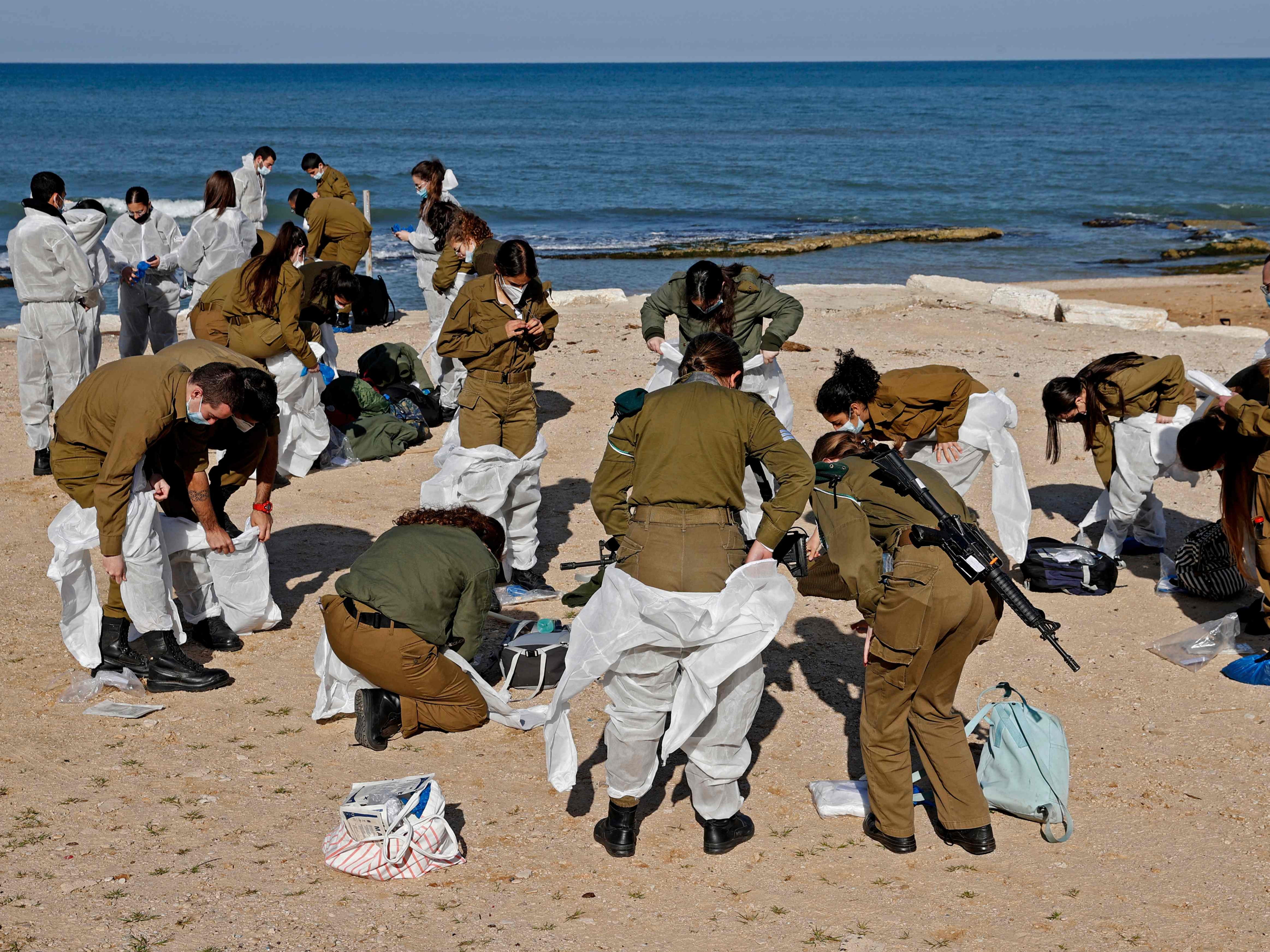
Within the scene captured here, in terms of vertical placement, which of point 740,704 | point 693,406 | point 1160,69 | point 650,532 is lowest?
point 740,704

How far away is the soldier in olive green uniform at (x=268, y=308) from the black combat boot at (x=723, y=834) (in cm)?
506

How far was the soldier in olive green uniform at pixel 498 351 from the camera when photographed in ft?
22.3

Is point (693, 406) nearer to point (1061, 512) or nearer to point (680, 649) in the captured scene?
point (680, 649)

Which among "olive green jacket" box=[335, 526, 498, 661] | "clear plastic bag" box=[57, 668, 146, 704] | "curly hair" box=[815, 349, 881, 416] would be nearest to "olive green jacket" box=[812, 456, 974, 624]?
"curly hair" box=[815, 349, 881, 416]

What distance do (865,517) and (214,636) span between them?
371 centimetres

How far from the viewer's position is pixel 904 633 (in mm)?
→ 4188

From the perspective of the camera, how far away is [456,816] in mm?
4680

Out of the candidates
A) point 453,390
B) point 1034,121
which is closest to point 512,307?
point 453,390

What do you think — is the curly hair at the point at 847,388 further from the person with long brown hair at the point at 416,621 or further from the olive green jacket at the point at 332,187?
the olive green jacket at the point at 332,187

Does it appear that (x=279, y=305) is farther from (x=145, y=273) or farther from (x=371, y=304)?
(x=145, y=273)

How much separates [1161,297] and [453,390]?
13.7 meters

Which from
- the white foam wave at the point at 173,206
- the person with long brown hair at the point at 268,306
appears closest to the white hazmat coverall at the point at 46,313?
the person with long brown hair at the point at 268,306

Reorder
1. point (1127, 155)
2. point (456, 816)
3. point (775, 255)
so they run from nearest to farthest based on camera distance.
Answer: point (456, 816) → point (775, 255) → point (1127, 155)

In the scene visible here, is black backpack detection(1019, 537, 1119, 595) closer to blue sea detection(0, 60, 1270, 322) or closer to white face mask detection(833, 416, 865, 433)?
white face mask detection(833, 416, 865, 433)
